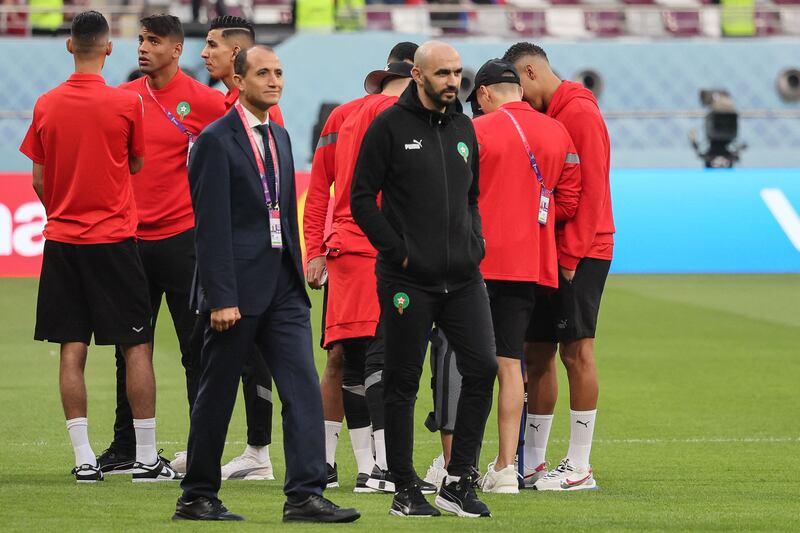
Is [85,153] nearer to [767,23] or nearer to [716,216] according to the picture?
[716,216]

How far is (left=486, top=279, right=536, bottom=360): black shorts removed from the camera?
25.1 ft

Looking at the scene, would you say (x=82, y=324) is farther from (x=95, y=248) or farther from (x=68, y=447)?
(x=68, y=447)

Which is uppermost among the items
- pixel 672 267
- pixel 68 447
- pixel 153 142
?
pixel 153 142

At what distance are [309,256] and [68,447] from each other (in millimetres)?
2157

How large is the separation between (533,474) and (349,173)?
1840mm

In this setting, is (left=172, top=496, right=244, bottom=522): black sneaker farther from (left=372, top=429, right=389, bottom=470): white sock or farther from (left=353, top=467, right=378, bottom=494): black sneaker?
(left=372, top=429, right=389, bottom=470): white sock

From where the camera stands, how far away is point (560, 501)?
24.5ft

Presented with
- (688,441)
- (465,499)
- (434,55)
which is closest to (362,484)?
(465,499)

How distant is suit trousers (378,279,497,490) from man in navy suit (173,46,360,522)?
1.23 ft

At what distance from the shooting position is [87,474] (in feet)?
25.7

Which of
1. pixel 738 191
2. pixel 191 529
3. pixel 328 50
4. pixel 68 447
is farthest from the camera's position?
pixel 328 50

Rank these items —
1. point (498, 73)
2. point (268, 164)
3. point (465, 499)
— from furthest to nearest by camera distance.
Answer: point (498, 73)
point (465, 499)
point (268, 164)

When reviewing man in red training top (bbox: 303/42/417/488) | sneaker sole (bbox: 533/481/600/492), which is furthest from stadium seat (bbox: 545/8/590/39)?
sneaker sole (bbox: 533/481/600/492)

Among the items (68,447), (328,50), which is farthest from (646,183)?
(68,447)
